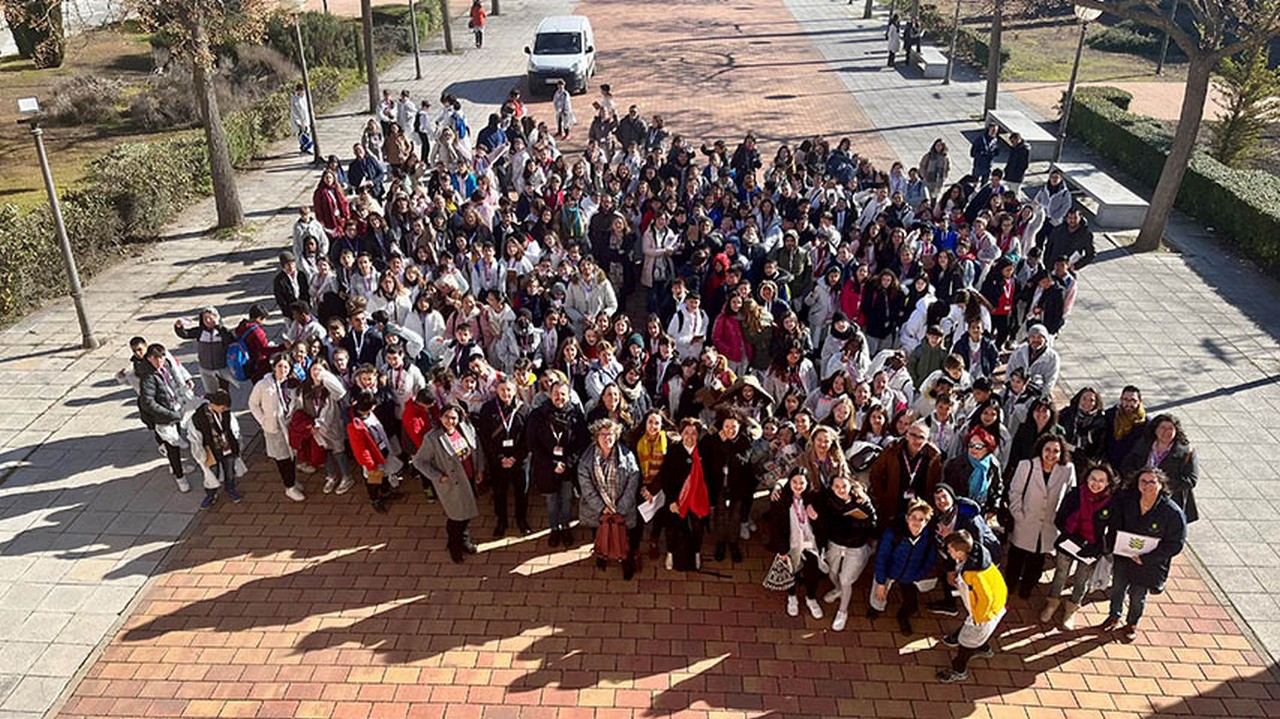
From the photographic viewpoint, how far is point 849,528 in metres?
7.33

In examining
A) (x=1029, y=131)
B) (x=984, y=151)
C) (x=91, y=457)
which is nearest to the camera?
(x=91, y=457)

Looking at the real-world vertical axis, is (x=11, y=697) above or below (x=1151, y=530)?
below

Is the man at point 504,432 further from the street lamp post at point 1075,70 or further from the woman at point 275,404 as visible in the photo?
the street lamp post at point 1075,70

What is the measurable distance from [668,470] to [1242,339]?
31.4ft

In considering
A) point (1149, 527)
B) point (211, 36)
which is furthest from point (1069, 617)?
point (211, 36)

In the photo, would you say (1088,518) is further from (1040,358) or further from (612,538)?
(612,538)

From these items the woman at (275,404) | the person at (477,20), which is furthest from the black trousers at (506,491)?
the person at (477,20)

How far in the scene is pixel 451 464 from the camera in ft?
26.3

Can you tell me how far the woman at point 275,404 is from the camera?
8.90 meters

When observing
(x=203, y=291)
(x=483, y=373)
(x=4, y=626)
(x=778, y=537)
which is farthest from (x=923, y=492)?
(x=203, y=291)

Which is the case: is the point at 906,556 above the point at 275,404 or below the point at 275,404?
below

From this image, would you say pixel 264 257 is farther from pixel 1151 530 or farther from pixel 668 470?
pixel 1151 530

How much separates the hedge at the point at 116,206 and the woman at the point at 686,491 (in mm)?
10894

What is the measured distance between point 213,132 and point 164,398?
8.68 m
